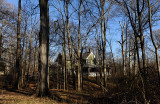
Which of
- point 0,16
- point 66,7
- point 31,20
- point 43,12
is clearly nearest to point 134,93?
point 43,12

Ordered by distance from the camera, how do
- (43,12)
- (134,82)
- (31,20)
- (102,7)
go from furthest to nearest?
1. (31,20)
2. (102,7)
3. (43,12)
4. (134,82)

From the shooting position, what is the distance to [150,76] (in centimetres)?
521

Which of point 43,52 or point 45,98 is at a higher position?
point 43,52

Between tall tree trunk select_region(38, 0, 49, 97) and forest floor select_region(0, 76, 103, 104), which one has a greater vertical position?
tall tree trunk select_region(38, 0, 49, 97)

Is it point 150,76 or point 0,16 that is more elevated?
point 0,16

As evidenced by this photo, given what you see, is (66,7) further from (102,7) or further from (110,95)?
(110,95)

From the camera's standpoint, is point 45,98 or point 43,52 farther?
point 43,52

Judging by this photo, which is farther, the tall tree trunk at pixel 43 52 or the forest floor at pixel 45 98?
the tall tree trunk at pixel 43 52

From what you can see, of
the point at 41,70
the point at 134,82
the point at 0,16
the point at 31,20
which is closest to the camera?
the point at 134,82

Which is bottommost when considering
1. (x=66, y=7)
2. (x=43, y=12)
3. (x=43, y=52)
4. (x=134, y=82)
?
(x=134, y=82)

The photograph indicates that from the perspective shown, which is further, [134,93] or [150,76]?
[150,76]

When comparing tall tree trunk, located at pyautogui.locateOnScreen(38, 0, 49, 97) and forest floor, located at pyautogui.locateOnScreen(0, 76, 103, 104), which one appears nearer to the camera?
forest floor, located at pyautogui.locateOnScreen(0, 76, 103, 104)

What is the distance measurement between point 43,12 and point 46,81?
137 inches

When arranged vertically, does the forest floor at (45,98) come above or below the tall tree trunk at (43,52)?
below
